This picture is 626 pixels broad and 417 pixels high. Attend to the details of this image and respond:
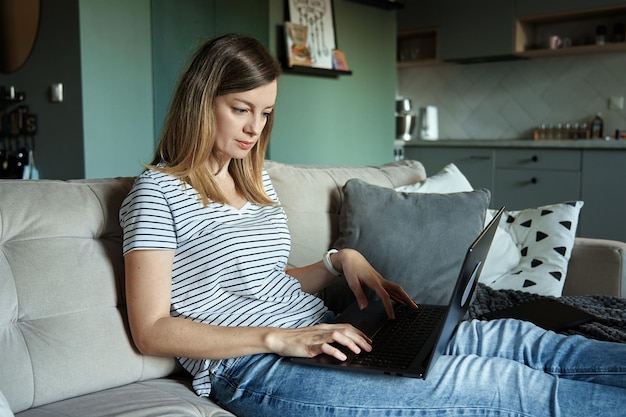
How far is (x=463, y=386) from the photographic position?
1.12 metres

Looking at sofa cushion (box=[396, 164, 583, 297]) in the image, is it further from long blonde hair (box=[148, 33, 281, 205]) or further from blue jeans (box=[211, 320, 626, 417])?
long blonde hair (box=[148, 33, 281, 205])

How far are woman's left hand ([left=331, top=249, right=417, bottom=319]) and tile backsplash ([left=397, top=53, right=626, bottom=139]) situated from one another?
401 centimetres

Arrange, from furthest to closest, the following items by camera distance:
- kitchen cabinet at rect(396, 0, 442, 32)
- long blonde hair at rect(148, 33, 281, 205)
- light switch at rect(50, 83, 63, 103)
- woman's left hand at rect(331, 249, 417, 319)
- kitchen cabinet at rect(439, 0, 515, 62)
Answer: kitchen cabinet at rect(396, 0, 442, 32) < kitchen cabinet at rect(439, 0, 515, 62) < light switch at rect(50, 83, 63, 103) < woman's left hand at rect(331, 249, 417, 319) < long blonde hair at rect(148, 33, 281, 205)

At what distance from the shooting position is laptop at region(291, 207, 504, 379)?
1.10m

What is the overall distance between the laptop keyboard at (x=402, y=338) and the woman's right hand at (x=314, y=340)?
0.03 metres

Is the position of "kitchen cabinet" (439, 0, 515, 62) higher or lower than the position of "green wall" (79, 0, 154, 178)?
higher

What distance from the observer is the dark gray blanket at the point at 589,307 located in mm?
1576

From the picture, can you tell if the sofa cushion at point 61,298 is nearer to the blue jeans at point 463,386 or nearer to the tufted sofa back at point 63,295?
the tufted sofa back at point 63,295

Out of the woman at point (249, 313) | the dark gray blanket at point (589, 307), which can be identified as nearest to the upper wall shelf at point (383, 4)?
the dark gray blanket at point (589, 307)

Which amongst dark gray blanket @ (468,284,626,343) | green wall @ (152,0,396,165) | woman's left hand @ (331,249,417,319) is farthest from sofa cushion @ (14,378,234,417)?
green wall @ (152,0,396,165)

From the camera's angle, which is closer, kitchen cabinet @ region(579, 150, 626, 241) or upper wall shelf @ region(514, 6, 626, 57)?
kitchen cabinet @ region(579, 150, 626, 241)

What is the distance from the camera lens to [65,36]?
3.57 meters

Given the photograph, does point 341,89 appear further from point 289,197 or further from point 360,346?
point 360,346

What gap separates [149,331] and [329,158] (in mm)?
3455
